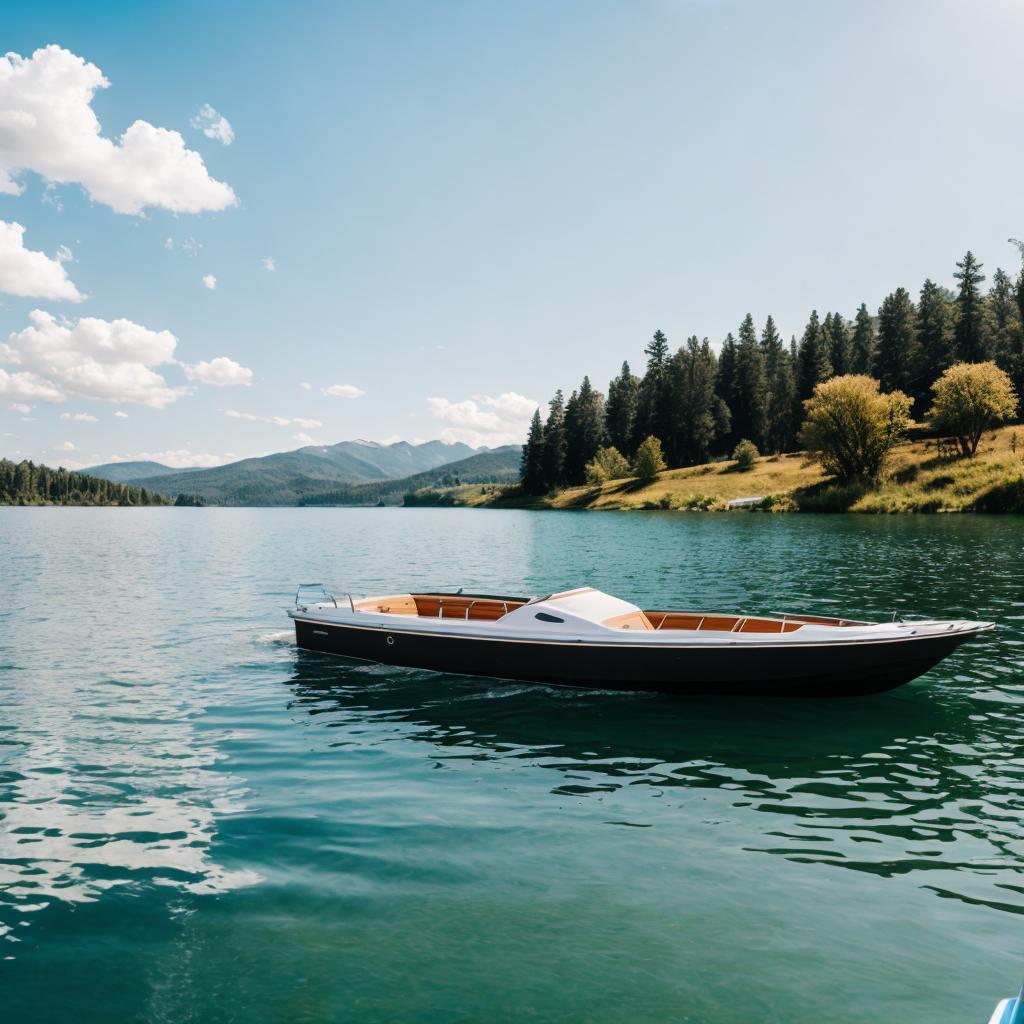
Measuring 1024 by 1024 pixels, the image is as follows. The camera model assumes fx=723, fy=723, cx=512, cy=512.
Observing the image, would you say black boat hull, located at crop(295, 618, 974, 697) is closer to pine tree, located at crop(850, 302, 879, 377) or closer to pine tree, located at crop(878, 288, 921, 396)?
pine tree, located at crop(878, 288, 921, 396)

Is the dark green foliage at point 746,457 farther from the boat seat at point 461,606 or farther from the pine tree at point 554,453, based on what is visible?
the boat seat at point 461,606

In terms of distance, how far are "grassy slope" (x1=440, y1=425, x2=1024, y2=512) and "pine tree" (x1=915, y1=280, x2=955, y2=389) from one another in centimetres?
2764

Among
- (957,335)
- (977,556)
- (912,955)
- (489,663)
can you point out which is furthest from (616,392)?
(912,955)

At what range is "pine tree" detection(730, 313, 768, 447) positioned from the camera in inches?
5349

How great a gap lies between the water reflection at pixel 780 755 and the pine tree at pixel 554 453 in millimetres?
136241

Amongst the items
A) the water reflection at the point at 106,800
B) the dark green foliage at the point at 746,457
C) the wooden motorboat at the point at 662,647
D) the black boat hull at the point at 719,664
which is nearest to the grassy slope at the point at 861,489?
the dark green foliage at the point at 746,457

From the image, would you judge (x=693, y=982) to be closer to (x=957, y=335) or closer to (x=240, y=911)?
(x=240, y=911)

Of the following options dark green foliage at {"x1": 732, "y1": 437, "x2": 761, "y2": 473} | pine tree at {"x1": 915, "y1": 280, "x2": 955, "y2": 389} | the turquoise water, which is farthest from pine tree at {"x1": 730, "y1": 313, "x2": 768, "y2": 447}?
the turquoise water

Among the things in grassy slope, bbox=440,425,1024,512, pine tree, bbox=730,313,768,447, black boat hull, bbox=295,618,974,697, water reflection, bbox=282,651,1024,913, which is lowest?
water reflection, bbox=282,651,1024,913

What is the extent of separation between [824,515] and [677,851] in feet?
256

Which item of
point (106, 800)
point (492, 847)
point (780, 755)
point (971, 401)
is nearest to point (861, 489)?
point (971, 401)

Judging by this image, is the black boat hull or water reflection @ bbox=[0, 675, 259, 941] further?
the black boat hull

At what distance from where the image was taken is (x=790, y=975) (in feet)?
21.9

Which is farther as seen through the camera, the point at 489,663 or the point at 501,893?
the point at 489,663
